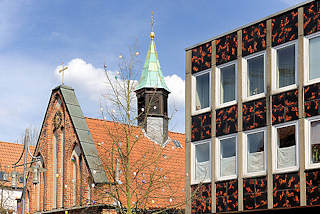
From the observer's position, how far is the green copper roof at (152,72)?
136ft

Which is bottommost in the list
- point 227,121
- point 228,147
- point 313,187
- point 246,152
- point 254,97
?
point 313,187

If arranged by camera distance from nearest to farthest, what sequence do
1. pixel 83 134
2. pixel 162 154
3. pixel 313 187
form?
1. pixel 313 187
2. pixel 83 134
3. pixel 162 154

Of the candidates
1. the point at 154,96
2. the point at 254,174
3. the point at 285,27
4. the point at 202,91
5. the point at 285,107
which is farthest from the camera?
the point at 154,96

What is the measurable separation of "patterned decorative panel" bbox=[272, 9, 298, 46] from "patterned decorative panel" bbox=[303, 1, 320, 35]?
0.45 meters

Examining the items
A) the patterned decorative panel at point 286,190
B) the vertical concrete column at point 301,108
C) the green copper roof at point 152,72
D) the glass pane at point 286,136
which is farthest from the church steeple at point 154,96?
the vertical concrete column at point 301,108

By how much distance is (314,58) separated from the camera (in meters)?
23.2

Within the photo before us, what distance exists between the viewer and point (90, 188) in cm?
3284

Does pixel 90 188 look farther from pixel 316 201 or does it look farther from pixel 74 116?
pixel 316 201

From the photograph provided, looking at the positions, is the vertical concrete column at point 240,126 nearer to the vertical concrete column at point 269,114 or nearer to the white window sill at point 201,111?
the vertical concrete column at point 269,114

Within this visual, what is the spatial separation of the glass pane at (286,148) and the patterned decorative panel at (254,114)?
0.92 metres

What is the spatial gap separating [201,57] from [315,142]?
7366 mm

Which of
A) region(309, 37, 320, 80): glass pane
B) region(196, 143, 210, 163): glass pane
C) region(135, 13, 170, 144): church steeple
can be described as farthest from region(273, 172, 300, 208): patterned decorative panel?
region(135, 13, 170, 144): church steeple

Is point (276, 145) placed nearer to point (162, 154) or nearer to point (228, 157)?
point (228, 157)

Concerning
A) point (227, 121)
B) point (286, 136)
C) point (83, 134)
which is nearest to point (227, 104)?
point (227, 121)
